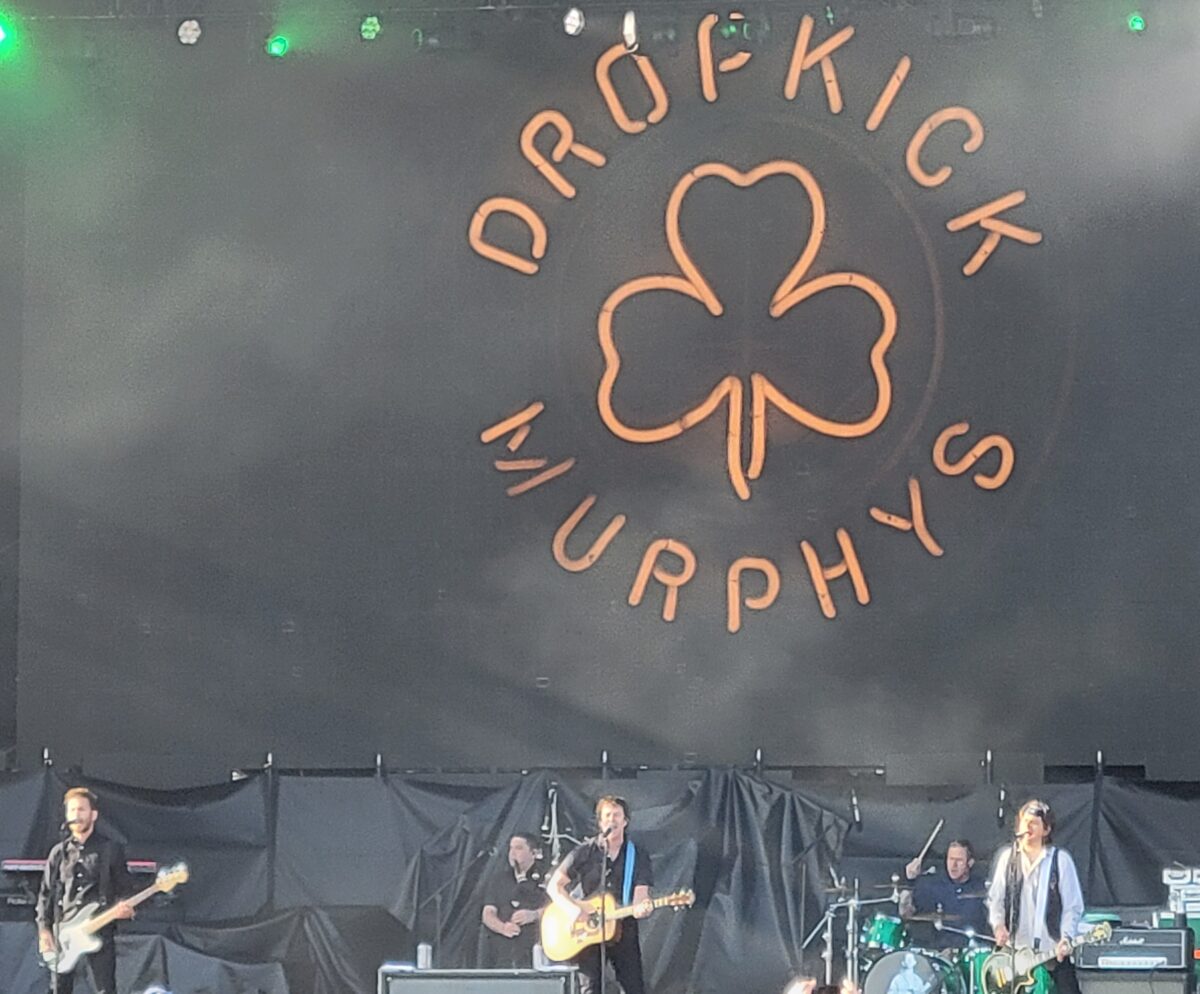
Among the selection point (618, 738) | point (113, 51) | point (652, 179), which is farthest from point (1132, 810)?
point (113, 51)

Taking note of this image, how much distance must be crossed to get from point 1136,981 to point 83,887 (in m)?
5.36

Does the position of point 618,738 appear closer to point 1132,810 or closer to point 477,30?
point 1132,810

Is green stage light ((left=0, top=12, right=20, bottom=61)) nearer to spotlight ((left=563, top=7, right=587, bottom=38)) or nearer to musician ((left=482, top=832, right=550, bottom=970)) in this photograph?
spotlight ((left=563, top=7, right=587, bottom=38))

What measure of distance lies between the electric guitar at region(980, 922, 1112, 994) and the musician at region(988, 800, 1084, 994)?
1.7 inches

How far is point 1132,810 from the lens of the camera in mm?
13125

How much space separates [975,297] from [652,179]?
2.18 m

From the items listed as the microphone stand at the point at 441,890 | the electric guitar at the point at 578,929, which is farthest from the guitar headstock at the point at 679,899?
the microphone stand at the point at 441,890

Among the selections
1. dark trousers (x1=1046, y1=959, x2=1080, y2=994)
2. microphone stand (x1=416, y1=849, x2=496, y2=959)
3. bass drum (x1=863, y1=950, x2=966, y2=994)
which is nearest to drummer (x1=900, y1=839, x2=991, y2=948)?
bass drum (x1=863, y1=950, x2=966, y2=994)

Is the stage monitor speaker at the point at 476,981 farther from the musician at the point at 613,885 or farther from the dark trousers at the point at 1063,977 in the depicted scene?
the dark trousers at the point at 1063,977

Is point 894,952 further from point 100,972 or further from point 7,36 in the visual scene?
point 7,36

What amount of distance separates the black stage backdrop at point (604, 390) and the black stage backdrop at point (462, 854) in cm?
120

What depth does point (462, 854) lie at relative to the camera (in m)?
13.0

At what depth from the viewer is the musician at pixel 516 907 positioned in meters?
12.2

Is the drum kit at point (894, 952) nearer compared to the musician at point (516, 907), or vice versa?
the drum kit at point (894, 952)
